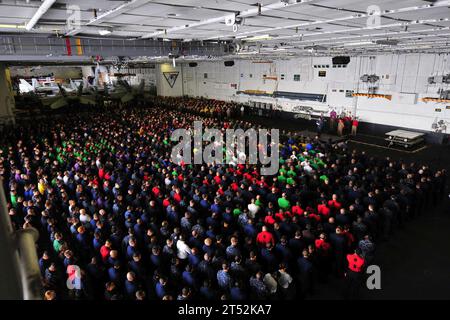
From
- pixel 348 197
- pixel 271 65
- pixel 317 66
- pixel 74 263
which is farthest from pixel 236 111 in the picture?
pixel 74 263

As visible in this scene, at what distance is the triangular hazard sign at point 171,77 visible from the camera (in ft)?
119

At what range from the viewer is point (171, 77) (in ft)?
121

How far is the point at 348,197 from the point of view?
9656 millimetres

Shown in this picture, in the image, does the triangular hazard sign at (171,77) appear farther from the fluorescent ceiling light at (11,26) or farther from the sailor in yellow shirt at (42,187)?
the fluorescent ceiling light at (11,26)

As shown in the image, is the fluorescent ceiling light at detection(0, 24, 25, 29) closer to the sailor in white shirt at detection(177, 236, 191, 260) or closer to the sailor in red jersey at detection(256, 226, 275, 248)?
the sailor in white shirt at detection(177, 236, 191, 260)

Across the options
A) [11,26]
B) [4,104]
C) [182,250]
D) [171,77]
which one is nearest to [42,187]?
[11,26]

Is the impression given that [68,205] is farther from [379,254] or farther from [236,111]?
[236,111]

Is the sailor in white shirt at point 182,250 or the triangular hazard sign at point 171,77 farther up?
the triangular hazard sign at point 171,77

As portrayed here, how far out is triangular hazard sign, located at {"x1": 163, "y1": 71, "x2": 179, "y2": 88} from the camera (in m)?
36.3

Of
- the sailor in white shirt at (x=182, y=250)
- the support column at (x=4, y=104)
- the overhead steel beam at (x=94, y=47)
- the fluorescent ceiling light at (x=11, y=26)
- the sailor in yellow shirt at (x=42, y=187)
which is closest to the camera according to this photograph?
the sailor in white shirt at (x=182, y=250)

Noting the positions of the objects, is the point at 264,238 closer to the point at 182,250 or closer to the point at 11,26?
the point at 182,250

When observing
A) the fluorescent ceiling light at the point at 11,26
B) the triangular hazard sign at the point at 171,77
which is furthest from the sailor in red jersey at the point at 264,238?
the triangular hazard sign at the point at 171,77

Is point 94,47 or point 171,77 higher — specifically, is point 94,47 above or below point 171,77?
above

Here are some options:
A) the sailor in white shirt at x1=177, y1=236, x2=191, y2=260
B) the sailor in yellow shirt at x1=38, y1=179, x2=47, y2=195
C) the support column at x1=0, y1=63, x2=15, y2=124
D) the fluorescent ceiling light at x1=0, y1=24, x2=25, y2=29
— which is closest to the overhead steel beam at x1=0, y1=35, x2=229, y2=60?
Answer: the fluorescent ceiling light at x1=0, y1=24, x2=25, y2=29
